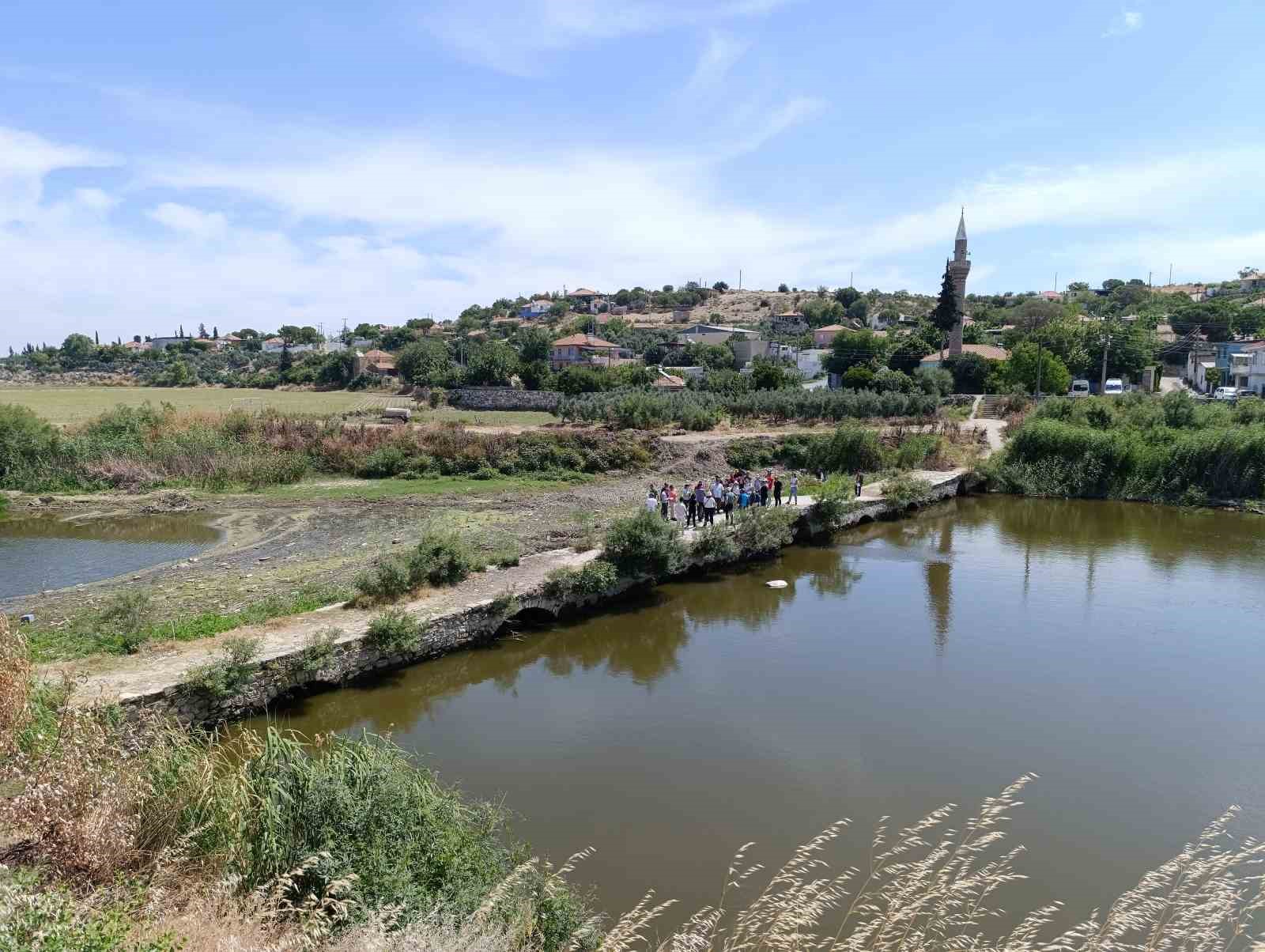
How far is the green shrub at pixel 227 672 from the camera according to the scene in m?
12.6

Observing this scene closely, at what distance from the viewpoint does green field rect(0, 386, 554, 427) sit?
157 ft

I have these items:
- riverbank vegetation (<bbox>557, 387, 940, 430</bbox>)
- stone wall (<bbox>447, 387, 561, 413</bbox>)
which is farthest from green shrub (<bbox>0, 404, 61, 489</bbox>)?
stone wall (<bbox>447, 387, 561, 413</bbox>)

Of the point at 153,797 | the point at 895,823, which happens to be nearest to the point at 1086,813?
the point at 895,823

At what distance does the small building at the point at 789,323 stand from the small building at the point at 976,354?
128ft

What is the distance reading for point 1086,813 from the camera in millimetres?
10922

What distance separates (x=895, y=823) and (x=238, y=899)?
25.8ft

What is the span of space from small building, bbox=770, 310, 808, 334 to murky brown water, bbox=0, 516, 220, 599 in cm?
8570

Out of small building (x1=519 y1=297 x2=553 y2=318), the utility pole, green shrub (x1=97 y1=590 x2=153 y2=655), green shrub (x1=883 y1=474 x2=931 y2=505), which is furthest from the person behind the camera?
small building (x1=519 y1=297 x2=553 y2=318)

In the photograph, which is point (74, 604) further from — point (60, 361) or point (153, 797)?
point (60, 361)

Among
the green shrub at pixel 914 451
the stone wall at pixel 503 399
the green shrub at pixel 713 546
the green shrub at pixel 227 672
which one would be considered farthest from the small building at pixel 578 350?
the green shrub at pixel 227 672

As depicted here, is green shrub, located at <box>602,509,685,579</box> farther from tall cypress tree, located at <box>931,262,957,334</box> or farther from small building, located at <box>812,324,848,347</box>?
small building, located at <box>812,324,848,347</box>

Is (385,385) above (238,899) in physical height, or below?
above

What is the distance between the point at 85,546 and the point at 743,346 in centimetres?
6614

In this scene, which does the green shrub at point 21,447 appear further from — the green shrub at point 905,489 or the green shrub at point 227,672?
the green shrub at point 905,489
